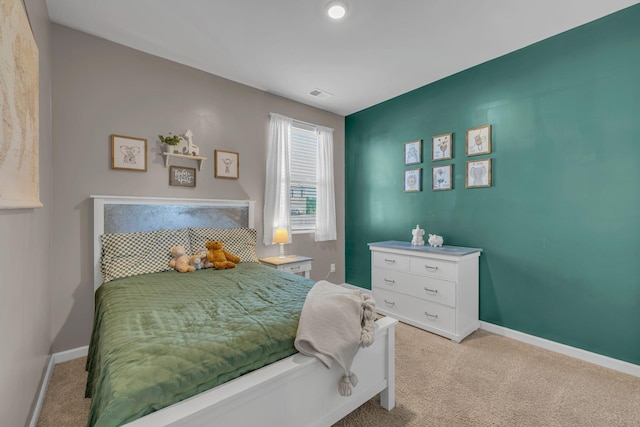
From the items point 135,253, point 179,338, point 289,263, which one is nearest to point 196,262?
point 135,253

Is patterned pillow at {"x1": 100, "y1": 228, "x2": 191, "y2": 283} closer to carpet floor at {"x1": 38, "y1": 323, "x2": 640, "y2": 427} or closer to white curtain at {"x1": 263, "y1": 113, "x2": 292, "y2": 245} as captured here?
carpet floor at {"x1": 38, "y1": 323, "x2": 640, "y2": 427}

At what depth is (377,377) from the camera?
1.66 metres

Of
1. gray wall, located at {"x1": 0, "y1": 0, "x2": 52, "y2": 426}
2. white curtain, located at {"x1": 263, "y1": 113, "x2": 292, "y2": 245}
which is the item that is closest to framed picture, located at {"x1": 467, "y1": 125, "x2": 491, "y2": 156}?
white curtain, located at {"x1": 263, "y1": 113, "x2": 292, "y2": 245}

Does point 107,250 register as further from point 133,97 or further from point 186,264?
point 133,97

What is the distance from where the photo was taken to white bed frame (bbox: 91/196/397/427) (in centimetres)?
98

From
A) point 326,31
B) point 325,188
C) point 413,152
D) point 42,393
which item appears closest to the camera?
point 42,393

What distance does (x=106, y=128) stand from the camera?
8.11ft

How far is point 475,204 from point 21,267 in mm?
3439

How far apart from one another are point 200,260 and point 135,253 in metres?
0.50

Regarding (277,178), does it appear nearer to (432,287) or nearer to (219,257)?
(219,257)

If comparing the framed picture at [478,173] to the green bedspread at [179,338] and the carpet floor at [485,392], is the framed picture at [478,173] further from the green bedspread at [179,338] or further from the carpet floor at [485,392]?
the green bedspread at [179,338]

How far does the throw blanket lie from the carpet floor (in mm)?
536

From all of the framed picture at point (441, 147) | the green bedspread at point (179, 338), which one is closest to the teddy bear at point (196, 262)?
the green bedspread at point (179, 338)

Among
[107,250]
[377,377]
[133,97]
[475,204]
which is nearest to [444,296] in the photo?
[475,204]
